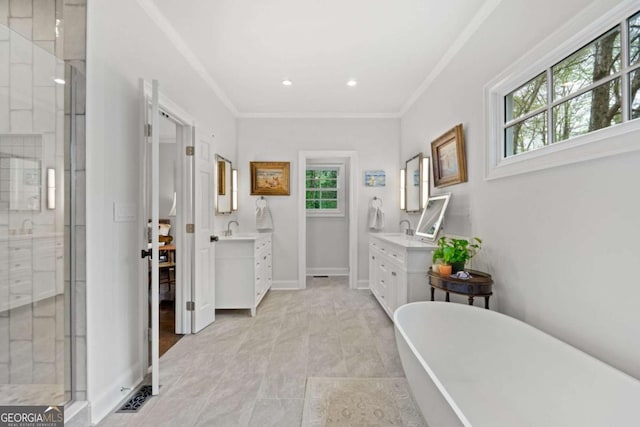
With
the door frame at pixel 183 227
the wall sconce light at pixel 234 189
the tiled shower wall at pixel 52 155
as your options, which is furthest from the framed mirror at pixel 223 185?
the tiled shower wall at pixel 52 155

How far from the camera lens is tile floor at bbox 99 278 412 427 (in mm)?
1708

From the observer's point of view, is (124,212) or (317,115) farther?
(317,115)

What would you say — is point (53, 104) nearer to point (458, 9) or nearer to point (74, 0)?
point (74, 0)

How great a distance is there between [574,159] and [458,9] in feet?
5.11

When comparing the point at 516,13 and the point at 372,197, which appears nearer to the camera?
the point at 516,13

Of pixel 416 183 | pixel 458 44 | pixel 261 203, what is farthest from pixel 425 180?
pixel 261 203

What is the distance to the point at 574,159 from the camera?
4.63 ft

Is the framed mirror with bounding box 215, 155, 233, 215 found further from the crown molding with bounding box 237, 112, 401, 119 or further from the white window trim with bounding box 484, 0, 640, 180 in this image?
the white window trim with bounding box 484, 0, 640, 180

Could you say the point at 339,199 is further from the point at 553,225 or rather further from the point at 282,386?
the point at 553,225

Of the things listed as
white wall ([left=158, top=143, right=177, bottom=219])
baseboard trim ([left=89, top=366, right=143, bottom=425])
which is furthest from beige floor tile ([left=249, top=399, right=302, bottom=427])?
white wall ([left=158, top=143, right=177, bottom=219])

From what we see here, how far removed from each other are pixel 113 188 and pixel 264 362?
172 cm

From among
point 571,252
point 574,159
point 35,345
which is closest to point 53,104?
point 35,345

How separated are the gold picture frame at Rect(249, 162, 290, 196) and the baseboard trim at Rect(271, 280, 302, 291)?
57.2 inches

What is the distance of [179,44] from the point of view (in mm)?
2598
